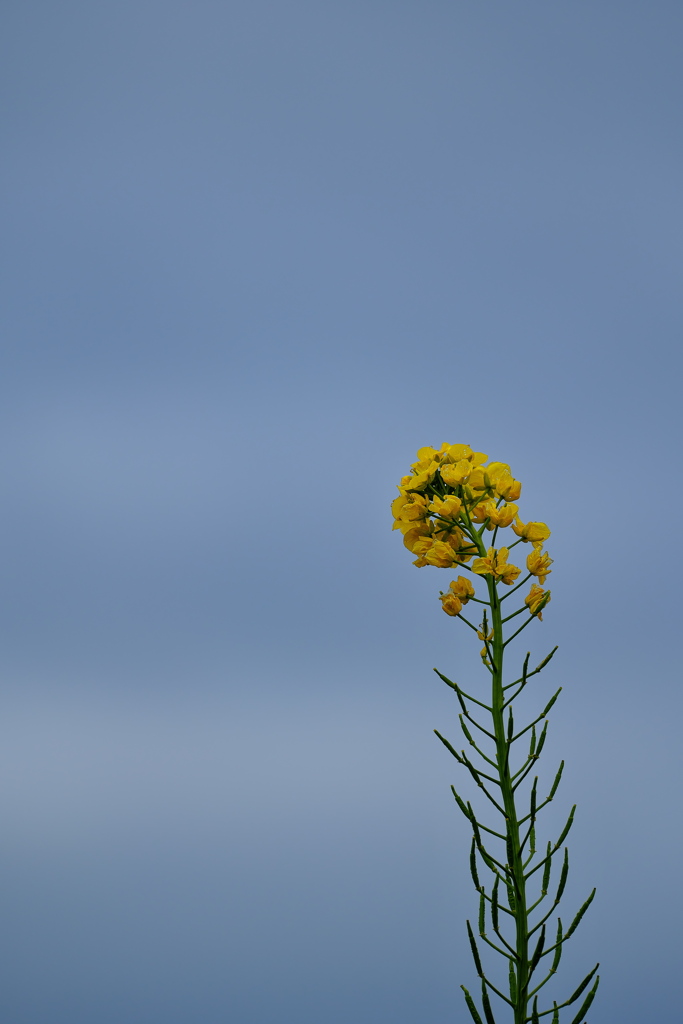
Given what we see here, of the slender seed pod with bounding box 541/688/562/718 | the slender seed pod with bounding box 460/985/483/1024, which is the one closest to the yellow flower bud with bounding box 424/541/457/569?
the slender seed pod with bounding box 541/688/562/718

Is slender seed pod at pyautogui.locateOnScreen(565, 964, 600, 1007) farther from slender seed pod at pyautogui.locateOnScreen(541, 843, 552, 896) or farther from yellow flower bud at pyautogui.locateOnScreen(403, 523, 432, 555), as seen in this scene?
yellow flower bud at pyautogui.locateOnScreen(403, 523, 432, 555)

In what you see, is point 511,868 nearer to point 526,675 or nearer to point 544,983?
point 544,983

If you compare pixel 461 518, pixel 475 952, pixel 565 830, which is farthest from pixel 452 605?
pixel 475 952

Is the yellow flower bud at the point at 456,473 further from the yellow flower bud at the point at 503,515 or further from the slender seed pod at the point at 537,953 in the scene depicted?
the slender seed pod at the point at 537,953

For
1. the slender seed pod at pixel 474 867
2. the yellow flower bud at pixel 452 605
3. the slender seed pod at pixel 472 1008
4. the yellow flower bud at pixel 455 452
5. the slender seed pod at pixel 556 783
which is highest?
the yellow flower bud at pixel 455 452

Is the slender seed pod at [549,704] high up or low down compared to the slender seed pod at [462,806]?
up

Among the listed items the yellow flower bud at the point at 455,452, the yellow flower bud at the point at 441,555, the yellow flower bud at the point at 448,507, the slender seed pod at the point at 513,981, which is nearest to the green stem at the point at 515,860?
the slender seed pod at the point at 513,981

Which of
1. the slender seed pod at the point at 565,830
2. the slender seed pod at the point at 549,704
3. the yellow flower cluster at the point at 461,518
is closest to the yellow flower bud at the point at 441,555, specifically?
the yellow flower cluster at the point at 461,518

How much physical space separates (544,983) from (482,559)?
1177mm

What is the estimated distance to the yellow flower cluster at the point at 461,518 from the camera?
2.35 metres

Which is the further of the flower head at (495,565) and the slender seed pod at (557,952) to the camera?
the flower head at (495,565)

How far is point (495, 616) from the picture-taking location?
231cm

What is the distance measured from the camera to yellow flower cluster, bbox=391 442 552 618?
2.35m

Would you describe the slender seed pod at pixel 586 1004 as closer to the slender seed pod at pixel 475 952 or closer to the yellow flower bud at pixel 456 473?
the slender seed pod at pixel 475 952
